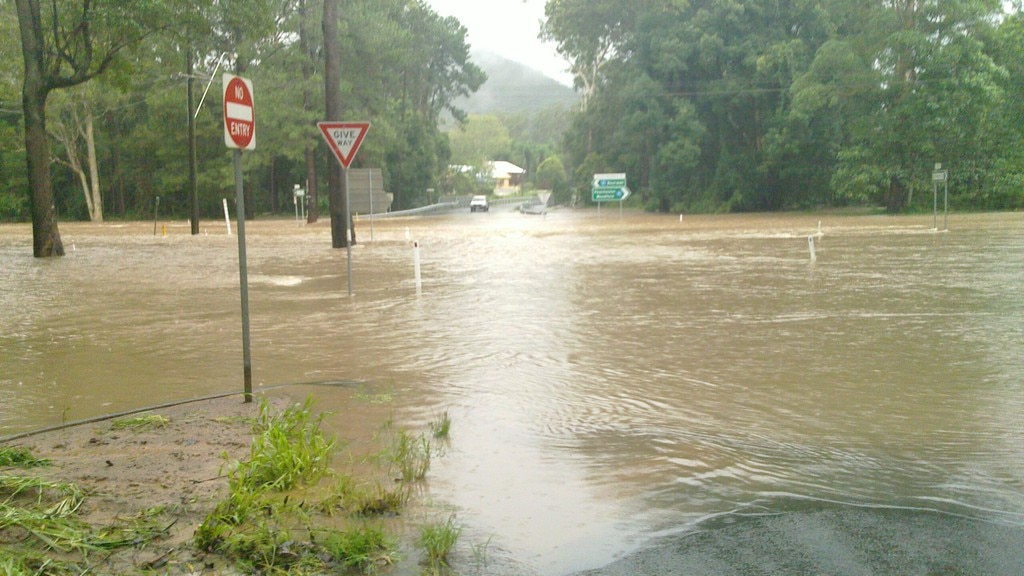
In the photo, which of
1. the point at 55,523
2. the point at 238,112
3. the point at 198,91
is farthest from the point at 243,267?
the point at 198,91

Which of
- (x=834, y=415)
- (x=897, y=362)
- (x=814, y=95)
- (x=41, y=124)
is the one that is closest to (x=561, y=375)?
(x=834, y=415)

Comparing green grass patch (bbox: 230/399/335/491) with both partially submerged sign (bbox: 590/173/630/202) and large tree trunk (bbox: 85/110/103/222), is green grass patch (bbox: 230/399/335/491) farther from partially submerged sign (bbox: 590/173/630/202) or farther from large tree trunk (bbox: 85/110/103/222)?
large tree trunk (bbox: 85/110/103/222)

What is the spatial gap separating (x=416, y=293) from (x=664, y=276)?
230 inches

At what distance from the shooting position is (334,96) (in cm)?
2908

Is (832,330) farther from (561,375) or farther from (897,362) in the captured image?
(561,375)

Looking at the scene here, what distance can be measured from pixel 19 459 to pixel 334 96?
24575 millimetres

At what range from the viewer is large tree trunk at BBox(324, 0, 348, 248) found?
29062mm

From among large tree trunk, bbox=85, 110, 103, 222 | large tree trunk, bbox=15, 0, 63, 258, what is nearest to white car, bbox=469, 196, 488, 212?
large tree trunk, bbox=85, 110, 103, 222

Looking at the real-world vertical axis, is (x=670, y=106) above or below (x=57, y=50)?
above

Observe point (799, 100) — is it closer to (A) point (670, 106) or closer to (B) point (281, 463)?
(A) point (670, 106)

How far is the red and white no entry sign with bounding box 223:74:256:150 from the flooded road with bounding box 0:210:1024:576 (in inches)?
94.6

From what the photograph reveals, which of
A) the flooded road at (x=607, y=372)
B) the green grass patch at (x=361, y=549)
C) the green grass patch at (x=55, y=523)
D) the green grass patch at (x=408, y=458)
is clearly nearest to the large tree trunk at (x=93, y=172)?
the flooded road at (x=607, y=372)

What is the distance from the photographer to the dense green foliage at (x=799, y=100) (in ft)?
172

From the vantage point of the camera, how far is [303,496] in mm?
5387
